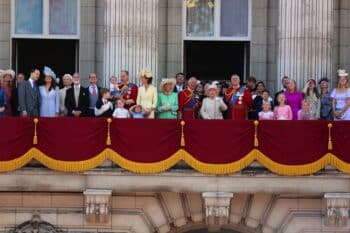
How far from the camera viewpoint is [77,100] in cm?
3259

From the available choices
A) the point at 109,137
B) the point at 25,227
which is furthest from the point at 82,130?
the point at 25,227

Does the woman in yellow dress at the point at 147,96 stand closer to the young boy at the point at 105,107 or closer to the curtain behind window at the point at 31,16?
the young boy at the point at 105,107

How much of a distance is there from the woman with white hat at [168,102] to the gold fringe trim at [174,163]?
1.27m

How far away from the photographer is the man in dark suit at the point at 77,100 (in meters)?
32.6

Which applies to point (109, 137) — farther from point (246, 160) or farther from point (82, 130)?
point (246, 160)

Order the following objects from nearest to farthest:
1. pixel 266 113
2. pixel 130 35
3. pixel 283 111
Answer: pixel 283 111, pixel 266 113, pixel 130 35

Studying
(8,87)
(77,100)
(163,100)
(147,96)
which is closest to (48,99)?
(77,100)

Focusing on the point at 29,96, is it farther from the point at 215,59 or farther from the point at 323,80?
the point at 323,80

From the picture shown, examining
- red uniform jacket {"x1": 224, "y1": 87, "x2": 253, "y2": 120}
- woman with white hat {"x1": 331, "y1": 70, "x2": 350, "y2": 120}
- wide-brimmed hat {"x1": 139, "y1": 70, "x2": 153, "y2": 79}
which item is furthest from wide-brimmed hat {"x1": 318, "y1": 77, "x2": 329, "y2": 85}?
wide-brimmed hat {"x1": 139, "y1": 70, "x2": 153, "y2": 79}

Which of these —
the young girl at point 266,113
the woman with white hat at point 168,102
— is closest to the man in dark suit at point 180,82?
the woman with white hat at point 168,102

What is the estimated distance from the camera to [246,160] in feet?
104

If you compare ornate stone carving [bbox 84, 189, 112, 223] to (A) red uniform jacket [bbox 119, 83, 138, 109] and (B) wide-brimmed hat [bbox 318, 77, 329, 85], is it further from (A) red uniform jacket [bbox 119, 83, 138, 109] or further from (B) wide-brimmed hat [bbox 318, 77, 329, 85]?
(B) wide-brimmed hat [bbox 318, 77, 329, 85]

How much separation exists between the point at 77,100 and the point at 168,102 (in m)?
2.40

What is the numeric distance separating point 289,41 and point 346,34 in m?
2.65
